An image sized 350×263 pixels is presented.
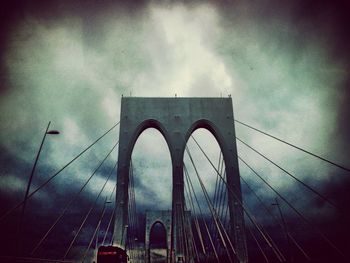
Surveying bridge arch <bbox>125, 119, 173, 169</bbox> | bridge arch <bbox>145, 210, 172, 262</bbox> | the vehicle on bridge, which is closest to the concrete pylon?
bridge arch <bbox>125, 119, 173, 169</bbox>

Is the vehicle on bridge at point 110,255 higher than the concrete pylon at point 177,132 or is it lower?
lower

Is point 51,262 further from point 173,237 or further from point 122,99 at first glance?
point 122,99

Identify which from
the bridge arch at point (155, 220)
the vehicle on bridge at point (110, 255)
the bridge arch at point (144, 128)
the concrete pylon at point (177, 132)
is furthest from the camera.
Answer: the bridge arch at point (155, 220)

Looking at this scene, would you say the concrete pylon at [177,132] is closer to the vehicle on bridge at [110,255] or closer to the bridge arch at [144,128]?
the bridge arch at [144,128]

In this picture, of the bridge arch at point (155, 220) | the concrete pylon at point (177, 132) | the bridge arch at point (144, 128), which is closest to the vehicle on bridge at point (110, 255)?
the concrete pylon at point (177, 132)

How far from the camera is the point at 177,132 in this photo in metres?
23.5

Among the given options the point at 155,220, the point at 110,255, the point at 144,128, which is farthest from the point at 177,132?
the point at 155,220

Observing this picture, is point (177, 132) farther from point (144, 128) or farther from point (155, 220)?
point (155, 220)

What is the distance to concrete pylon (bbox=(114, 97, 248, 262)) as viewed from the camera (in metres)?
21.1

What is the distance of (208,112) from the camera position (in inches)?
950

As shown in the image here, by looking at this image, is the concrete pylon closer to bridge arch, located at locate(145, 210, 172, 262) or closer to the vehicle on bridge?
the vehicle on bridge

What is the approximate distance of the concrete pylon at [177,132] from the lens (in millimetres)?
21094

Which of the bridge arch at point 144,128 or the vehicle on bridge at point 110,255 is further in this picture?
the bridge arch at point 144,128

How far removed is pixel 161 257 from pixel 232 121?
45050 mm
